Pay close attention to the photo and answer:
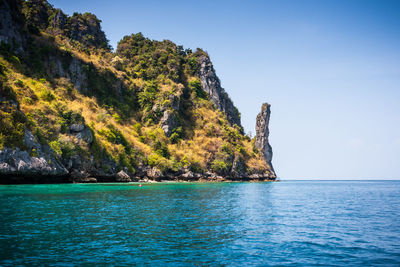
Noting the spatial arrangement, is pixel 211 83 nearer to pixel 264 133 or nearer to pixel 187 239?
pixel 264 133

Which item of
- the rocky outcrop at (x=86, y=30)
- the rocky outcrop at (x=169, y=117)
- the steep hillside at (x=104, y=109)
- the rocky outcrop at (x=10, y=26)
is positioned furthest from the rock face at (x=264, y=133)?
the rocky outcrop at (x=10, y=26)

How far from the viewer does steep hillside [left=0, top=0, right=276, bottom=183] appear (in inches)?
2283

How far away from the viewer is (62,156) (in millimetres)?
63156

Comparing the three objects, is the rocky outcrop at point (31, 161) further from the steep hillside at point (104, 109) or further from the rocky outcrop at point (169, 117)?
the rocky outcrop at point (169, 117)

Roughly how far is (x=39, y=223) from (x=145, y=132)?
90.5m

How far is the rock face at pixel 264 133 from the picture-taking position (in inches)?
5995

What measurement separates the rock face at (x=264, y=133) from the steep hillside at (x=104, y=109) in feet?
2.08

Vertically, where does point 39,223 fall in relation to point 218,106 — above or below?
below

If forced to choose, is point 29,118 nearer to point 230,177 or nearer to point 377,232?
point 377,232

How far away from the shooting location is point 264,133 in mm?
155625

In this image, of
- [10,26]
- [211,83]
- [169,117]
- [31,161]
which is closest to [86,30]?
[10,26]

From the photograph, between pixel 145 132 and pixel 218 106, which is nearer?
pixel 145 132

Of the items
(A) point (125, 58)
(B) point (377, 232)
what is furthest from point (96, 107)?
(B) point (377, 232)

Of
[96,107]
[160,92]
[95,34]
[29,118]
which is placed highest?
[95,34]
